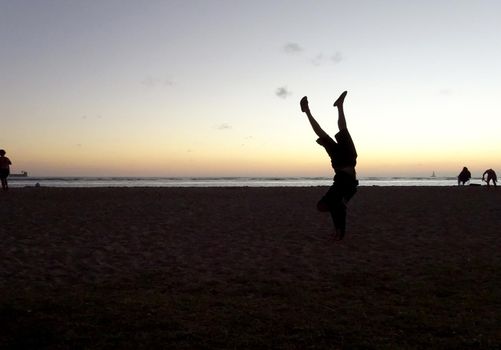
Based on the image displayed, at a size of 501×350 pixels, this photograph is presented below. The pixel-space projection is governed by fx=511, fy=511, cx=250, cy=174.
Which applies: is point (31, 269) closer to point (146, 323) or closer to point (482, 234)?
point (146, 323)

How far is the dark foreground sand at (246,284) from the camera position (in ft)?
16.6

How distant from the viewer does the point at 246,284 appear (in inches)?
296

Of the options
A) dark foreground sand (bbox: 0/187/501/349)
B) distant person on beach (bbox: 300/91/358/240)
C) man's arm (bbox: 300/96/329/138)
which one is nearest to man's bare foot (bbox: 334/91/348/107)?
distant person on beach (bbox: 300/91/358/240)

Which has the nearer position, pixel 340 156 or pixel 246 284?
pixel 246 284

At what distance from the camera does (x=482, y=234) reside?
41.0 feet

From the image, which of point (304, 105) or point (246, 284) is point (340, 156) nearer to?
point (304, 105)

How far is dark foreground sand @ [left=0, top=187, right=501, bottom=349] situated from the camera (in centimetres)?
506

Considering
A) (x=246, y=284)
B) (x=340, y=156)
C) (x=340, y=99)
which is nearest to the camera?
(x=246, y=284)

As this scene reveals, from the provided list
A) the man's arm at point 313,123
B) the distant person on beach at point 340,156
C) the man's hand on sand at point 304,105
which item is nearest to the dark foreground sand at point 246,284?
the distant person on beach at point 340,156

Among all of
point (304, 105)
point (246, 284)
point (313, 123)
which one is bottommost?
point (246, 284)

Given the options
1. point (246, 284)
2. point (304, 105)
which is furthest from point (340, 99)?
point (246, 284)

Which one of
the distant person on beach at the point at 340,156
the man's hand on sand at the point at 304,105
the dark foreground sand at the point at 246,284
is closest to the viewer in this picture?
the dark foreground sand at the point at 246,284

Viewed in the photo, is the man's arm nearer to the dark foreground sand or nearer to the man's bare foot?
the man's bare foot

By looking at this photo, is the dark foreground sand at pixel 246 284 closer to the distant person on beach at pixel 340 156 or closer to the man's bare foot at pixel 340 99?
the distant person on beach at pixel 340 156
